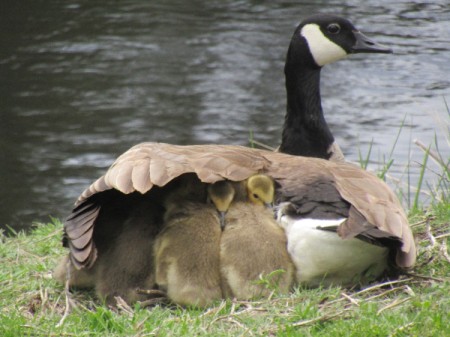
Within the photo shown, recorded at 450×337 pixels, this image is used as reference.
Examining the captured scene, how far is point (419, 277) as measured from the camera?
4859mm

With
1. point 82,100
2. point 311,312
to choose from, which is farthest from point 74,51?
point 311,312

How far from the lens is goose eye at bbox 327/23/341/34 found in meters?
7.06

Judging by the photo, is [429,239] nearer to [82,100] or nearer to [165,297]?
[165,297]

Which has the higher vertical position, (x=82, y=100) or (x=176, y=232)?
(x=176, y=232)

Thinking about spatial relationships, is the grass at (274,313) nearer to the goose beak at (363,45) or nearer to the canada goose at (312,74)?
the canada goose at (312,74)

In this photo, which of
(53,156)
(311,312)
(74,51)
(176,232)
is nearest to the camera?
(311,312)

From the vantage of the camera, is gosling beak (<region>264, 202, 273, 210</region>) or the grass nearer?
the grass

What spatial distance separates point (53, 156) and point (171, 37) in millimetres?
3753

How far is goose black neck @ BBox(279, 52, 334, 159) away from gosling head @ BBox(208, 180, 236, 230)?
79.8 inches

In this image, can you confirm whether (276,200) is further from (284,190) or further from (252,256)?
(252,256)

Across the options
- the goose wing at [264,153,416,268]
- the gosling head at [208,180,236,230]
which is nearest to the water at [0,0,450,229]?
the goose wing at [264,153,416,268]

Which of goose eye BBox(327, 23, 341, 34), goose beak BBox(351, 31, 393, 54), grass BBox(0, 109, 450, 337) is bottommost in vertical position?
grass BBox(0, 109, 450, 337)

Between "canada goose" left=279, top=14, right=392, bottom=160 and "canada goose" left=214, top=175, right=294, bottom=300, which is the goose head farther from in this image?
"canada goose" left=214, top=175, right=294, bottom=300

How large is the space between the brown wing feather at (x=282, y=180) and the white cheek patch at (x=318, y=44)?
1891 mm
